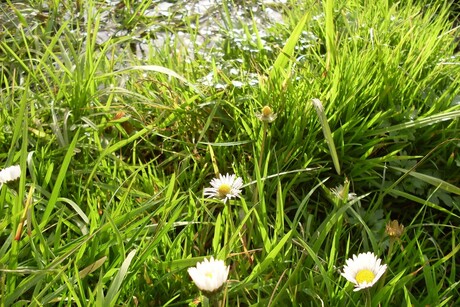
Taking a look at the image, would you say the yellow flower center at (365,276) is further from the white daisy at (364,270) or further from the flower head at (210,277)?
the flower head at (210,277)

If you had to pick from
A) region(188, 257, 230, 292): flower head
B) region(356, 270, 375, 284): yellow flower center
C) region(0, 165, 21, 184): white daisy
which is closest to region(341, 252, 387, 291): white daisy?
region(356, 270, 375, 284): yellow flower center

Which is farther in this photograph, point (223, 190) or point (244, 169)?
point (244, 169)

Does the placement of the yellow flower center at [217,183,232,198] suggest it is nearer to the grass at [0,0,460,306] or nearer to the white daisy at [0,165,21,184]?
the grass at [0,0,460,306]

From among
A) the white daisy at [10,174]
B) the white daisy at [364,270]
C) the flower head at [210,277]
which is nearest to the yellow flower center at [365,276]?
the white daisy at [364,270]

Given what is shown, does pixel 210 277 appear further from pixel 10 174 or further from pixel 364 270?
pixel 10 174

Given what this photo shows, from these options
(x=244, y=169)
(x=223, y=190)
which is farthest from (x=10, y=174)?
(x=244, y=169)
